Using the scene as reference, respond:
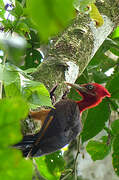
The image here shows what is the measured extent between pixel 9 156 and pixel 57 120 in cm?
151

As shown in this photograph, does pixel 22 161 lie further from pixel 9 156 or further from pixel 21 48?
pixel 21 48

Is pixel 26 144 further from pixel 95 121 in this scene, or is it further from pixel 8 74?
pixel 95 121

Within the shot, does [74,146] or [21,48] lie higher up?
[21,48]

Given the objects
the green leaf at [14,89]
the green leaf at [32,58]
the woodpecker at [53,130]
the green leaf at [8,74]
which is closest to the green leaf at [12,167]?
the green leaf at [8,74]

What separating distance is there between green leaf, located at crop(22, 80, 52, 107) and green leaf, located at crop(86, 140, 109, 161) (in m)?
1.45

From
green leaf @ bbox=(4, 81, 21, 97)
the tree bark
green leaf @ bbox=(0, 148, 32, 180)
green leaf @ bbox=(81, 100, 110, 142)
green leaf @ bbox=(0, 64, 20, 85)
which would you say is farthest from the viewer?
green leaf @ bbox=(81, 100, 110, 142)

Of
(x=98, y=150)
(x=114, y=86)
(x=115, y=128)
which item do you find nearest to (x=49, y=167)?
(x=98, y=150)

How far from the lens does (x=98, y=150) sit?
246 centimetres

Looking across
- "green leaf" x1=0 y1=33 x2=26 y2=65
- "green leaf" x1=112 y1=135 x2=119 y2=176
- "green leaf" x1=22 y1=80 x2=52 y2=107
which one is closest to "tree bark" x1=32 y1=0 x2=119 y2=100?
"green leaf" x1=22 y1=80 x2=52 y2=107

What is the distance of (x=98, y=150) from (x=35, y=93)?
149 cm

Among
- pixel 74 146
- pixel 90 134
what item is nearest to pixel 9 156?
pixel 90 134

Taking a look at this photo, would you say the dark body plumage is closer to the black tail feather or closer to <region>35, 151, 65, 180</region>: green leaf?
the black tail feather

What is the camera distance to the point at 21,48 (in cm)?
45

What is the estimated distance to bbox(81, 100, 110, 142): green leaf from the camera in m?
2.31
